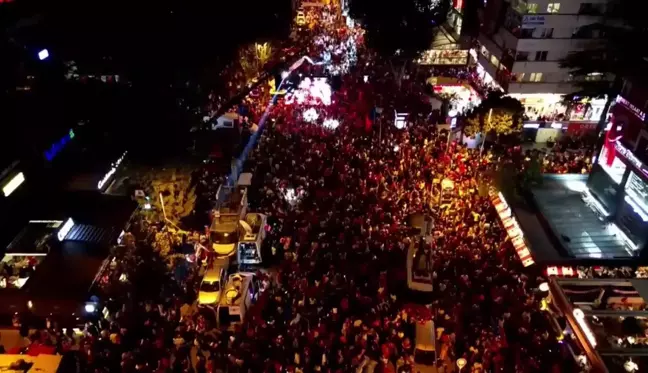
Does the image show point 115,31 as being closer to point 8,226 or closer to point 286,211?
point 8,226

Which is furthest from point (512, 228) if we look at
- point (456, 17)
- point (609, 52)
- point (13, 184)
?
point (456, 17)

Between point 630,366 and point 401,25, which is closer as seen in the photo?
point 630,366

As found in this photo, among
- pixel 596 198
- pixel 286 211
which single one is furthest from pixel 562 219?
pixel 286 211

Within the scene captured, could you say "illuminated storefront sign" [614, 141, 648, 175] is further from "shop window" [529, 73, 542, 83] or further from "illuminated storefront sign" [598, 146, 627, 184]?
"shop window" [529, 73, 542, 83]

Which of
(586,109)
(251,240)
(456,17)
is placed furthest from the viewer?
(456,17)

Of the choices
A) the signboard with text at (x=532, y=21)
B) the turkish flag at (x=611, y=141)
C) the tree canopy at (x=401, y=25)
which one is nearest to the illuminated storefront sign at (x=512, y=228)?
the turkish flag at (x=611, y=141)

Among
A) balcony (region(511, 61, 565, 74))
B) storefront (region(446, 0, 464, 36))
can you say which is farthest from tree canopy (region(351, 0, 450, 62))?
balcony (region(511, 61, 565, 74))

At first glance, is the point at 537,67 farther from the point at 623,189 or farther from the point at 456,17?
the point at 456,17
